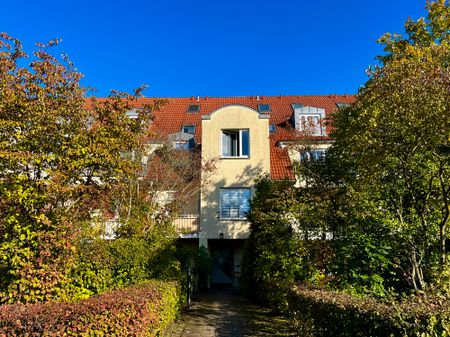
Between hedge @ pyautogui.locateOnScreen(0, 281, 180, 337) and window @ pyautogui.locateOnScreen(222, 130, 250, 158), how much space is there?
52.9 feet

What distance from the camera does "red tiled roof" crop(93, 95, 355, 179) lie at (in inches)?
963

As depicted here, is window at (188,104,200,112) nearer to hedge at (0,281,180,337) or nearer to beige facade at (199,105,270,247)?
beige facade at (199,105,270,247)

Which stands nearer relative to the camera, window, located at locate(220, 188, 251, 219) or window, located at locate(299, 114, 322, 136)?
window, located at locate(299, 114, 322, 136)

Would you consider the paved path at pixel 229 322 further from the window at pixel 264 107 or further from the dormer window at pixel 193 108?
the window at pixel 264 107

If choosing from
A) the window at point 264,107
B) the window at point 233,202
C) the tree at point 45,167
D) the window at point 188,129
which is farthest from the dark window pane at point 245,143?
the tree at point 45,167

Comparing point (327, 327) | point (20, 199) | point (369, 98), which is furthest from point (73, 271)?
point (369, 98)

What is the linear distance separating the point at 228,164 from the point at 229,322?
12644 millimetres

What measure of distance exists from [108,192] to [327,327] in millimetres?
6236

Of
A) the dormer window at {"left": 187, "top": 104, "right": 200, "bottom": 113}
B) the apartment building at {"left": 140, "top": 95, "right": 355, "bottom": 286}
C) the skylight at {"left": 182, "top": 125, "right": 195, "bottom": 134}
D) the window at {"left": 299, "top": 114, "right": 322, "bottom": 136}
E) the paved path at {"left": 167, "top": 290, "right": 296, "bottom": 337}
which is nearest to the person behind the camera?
the paved path at {"left": 167, "top": 290, "right": 296, "bottom": 337}

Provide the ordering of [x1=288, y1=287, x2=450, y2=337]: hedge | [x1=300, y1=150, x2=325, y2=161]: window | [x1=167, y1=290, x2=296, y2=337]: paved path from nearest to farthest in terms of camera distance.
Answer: [x1=288, y1=287, x2=450, y2=337]: hedge, [x1=167, y1=290, x2=296, y2=337]: paved path, [x1=300, y1=150, x2=325, y2=161]: window

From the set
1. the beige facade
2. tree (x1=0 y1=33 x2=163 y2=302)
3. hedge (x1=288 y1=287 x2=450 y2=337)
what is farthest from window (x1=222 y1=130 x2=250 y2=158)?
hedge (x1=288 y1=287 x2=450 y2=337)

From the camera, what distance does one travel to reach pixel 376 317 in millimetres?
4562

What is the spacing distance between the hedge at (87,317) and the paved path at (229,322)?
286 cm

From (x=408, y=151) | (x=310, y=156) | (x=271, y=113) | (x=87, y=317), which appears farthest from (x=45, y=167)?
(x=271, y=113)
